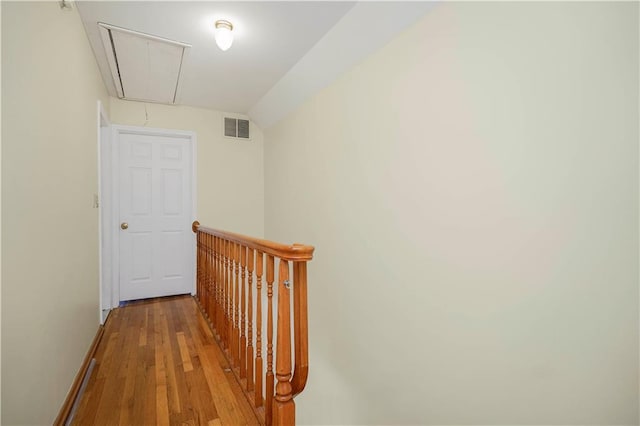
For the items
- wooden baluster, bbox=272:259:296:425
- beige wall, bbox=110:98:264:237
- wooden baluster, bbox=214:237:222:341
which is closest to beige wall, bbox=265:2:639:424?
wooden baluster, bbox=272:259:296:425

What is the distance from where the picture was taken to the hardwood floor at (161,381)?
4.91 feet

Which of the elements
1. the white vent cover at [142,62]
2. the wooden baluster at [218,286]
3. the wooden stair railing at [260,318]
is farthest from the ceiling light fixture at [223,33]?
the wooden baluster at [218,286]

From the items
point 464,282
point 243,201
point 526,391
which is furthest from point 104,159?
point 526,391

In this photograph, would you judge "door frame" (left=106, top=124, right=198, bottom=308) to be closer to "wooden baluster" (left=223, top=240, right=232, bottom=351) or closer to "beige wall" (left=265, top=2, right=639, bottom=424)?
"wooden baluster" (left=223, top=240, right=232, bottom=351)

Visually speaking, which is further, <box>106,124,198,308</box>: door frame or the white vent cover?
<box>106,124,198,308</box>: door frame

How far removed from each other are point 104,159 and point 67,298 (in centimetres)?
199

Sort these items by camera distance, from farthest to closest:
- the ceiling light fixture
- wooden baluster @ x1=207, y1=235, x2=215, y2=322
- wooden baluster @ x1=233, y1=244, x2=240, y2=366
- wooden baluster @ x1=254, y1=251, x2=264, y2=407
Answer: wooden baluster @ x1=207, y1=235, x2=215, y2=322 < the ceiling light fixture < wooden baluster @ x1=233, y1=244, x2=240, y2=366 < wooden baluster @ x1=254, y1=251, x2=264, y2=407

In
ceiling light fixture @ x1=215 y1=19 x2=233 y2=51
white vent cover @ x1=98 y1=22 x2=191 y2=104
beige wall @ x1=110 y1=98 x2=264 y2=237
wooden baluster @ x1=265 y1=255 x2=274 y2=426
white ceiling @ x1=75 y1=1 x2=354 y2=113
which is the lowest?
wooden baluster @ x1=265 y1=255 x2=274 y2=426

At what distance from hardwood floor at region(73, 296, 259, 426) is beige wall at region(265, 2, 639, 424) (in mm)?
1007

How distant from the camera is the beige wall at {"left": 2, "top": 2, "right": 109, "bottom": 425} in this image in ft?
3.38

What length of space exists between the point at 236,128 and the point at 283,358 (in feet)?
11.1

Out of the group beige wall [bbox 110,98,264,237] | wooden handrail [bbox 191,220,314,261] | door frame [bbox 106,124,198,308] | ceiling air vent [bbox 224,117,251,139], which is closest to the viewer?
wooden handrail [bbox 191,220,314,261]

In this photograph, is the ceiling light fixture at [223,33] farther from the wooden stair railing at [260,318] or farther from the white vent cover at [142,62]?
the wooden stair railing at [260,318]

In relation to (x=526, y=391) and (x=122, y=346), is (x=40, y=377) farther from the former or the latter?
(x=526, y=391)
